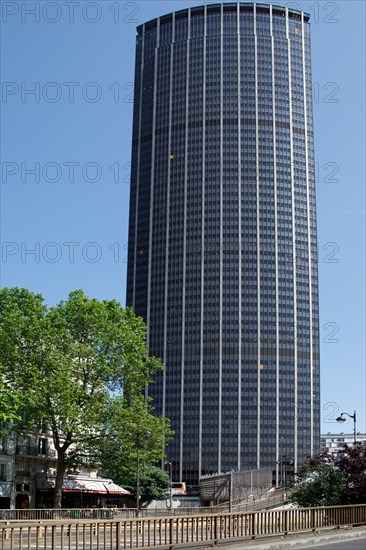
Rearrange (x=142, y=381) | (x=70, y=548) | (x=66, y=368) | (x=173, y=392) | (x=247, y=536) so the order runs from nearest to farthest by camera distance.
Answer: (x=70, y=548) → (x=247, y=536) → (x=66, y=368) → (x=142, y=381) → (x=173, y=392)

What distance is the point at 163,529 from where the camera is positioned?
25.7 meters

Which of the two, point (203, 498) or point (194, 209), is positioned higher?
point (194, 209)

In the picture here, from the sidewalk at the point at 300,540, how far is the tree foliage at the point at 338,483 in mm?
10176

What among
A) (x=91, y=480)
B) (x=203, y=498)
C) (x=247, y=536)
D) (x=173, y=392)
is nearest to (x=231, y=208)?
(x=173, y=392)

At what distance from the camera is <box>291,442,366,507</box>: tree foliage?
152 ft

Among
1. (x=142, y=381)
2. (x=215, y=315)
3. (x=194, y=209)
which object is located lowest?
(x=142, y=381)

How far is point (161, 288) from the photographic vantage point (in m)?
200

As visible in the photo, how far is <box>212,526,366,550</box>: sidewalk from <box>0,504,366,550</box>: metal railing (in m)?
0.51

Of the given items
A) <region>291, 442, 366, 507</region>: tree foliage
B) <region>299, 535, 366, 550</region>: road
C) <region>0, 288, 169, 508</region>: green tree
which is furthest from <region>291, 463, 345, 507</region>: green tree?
<region>0, 288, 169, 508</region>: green tree

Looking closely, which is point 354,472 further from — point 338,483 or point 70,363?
point 70,363

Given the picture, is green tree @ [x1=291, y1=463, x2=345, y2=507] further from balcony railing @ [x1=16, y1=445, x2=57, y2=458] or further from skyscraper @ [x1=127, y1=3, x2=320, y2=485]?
skyscraper @ [x1=127, y1=3, x2=320, y2=485]

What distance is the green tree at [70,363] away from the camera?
2384 inches

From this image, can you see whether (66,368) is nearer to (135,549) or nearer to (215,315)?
(135,549)

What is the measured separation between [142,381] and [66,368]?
8131 mm
